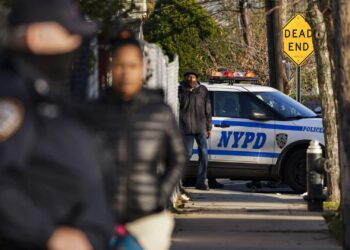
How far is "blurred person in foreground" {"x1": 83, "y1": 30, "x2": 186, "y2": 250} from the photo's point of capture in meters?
5.78

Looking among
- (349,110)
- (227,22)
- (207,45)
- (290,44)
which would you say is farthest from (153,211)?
(227,22)

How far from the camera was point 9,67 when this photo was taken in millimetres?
3707

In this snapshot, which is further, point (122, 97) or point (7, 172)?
point (122, 97)

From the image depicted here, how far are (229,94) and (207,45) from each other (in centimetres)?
1285

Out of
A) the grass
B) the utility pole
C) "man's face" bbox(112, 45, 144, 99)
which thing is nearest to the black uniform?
"man's face" bbox(112, 45, 144, 99)

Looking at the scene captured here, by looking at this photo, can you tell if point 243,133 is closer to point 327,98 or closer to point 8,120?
point 327,98

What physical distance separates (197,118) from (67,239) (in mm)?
14214

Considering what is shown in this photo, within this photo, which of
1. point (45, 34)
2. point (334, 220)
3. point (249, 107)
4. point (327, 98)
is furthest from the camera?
point (249, 107)

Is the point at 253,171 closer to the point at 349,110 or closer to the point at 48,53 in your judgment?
the point at 349,110

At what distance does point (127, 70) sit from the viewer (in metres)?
5.92

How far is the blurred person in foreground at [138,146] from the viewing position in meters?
5.78

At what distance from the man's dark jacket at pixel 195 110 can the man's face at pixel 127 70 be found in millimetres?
11745

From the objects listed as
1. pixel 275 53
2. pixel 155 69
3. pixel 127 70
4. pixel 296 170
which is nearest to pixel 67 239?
pixel 127 70

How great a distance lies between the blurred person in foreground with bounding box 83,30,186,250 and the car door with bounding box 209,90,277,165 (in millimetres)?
12016
